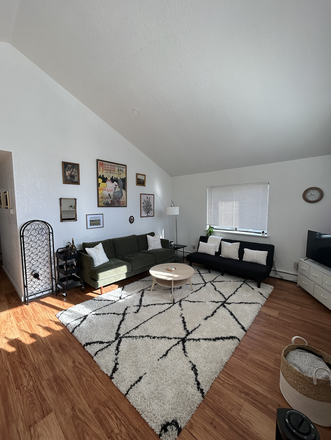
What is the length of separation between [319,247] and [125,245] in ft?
12.0

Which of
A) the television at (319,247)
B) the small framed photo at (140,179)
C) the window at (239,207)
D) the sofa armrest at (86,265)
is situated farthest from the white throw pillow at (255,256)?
the sofa armrest at (86,265)

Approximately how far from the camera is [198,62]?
235cm

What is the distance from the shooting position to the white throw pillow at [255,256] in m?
3.73

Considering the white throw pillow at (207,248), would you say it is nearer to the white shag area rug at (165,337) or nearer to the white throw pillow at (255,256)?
the white throw pillow at (255,256)

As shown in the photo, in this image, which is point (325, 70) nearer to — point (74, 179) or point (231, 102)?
point (231, 102)

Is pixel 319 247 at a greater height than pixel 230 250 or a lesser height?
greater

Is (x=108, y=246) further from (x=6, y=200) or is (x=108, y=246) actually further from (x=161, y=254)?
(x=6, y=200)

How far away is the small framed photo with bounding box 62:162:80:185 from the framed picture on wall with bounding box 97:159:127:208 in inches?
18.0

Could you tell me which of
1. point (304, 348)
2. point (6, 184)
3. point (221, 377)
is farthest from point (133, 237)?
point (304, 348)

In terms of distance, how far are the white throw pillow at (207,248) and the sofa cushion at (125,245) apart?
1.59m

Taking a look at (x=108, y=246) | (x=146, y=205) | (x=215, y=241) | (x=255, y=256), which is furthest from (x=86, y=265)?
(x=255, y=256)

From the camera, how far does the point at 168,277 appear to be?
3.04m

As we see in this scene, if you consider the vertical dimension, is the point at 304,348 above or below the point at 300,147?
below

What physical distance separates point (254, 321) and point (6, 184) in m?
4.50
